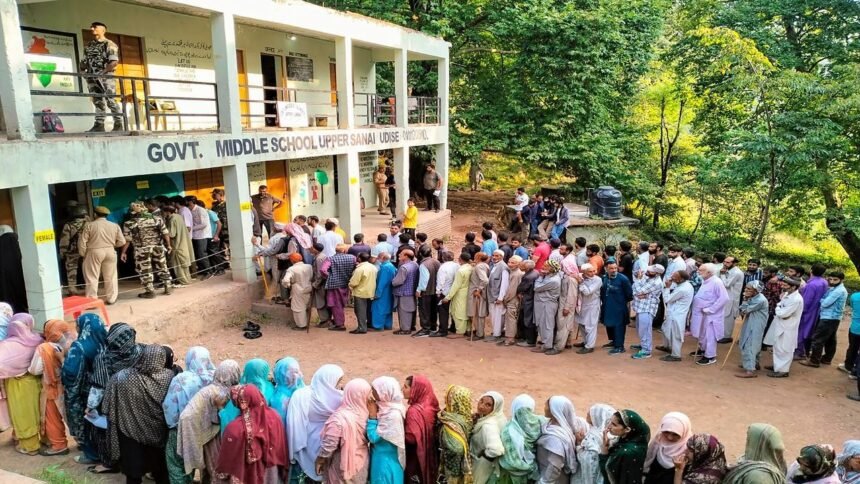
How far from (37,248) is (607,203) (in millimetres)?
13658

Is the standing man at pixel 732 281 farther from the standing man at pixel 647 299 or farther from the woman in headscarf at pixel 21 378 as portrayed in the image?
the woman in headscarf at pixel 21 378

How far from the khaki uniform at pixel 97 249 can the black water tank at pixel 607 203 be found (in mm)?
12329

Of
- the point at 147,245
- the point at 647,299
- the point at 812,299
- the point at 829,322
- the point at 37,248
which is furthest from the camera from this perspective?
the point at 147,245

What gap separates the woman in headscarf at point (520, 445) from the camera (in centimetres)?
440

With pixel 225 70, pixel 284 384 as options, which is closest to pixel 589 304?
pixel 284 384

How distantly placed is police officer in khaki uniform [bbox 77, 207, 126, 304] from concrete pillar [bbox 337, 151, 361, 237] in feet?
20.3

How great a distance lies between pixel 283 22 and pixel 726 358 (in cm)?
997

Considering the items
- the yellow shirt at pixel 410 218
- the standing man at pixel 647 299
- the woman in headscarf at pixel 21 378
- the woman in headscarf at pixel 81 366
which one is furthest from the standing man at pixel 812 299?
the woman in headscarf at pixel 21 378

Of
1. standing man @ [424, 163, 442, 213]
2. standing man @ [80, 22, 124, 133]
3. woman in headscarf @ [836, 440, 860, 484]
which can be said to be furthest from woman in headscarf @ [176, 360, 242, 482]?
standing man @ [424, 163, 442, 213]

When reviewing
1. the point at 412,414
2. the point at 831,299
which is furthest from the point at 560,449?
the point at 831,299

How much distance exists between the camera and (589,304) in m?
8.77

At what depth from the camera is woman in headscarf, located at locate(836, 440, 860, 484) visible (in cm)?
414

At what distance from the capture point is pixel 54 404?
5.78m

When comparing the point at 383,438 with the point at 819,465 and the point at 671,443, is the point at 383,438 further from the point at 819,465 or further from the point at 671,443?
the point at 819,465
